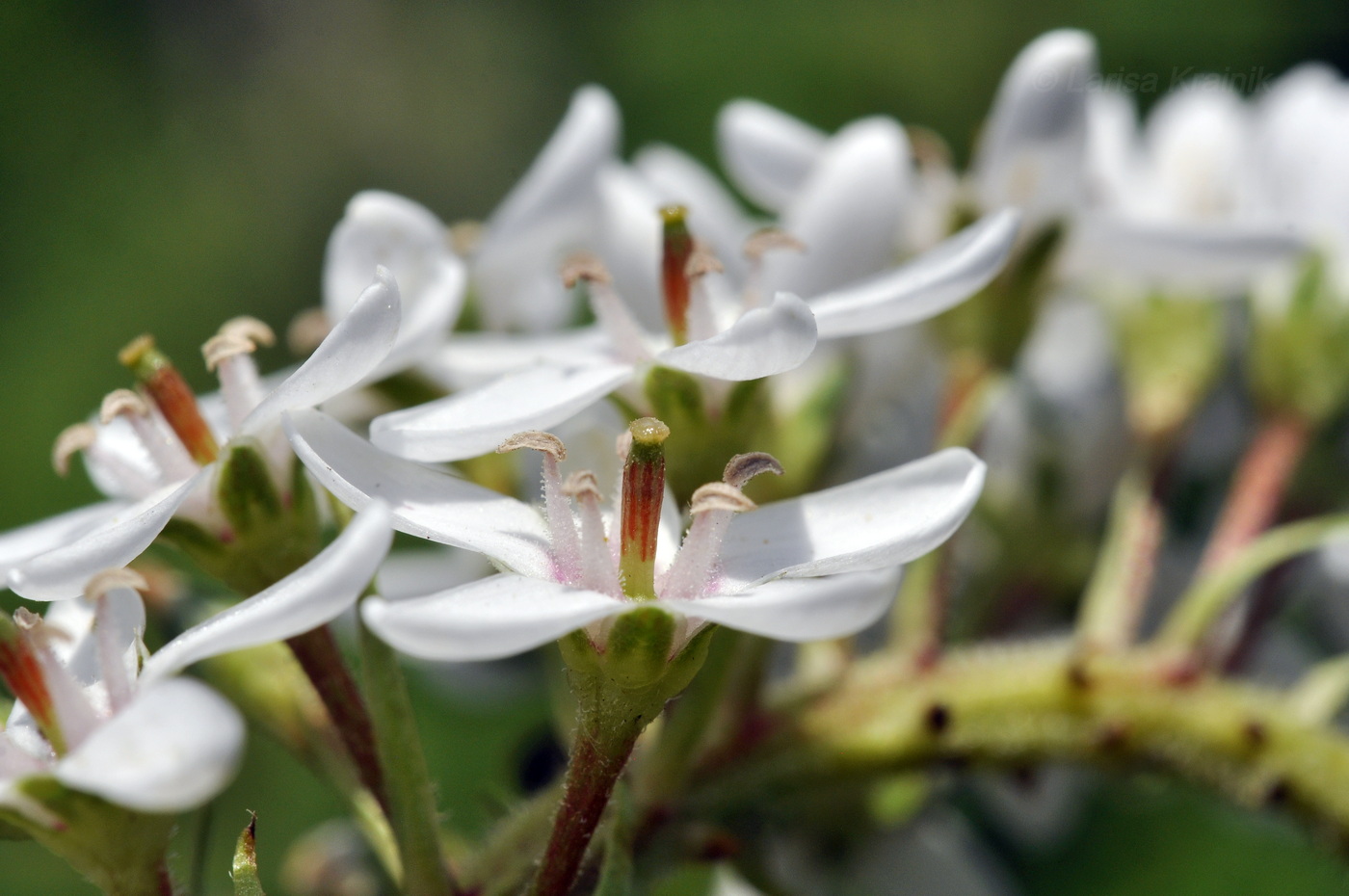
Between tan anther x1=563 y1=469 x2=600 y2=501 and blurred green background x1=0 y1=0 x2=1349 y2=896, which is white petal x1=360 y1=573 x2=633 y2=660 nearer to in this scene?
tan anther x1=563 y1=469 x2=600 y2=501

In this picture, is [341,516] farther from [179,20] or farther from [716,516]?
[179,20]

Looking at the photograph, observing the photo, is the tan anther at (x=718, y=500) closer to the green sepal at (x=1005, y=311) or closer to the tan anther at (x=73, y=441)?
the tan anther at (x=73, y=441)

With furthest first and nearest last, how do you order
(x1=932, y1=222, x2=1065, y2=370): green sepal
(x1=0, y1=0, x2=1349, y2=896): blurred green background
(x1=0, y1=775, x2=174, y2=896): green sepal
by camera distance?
(x1=0, y1=0, x2=1349, y2=896): blurred green background → (x1=932, y1=222, x2=1065, y2=370): green sepal → (x1=0, y1=775, x2=174, y2=896): green sepal

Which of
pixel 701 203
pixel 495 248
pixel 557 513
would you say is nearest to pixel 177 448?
pixel 557 513

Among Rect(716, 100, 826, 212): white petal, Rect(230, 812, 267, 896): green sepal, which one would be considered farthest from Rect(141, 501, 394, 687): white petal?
Rect(716, 100, 826, 212): white petal

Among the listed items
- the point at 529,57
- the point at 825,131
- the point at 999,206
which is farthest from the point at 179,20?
the point at 999,206

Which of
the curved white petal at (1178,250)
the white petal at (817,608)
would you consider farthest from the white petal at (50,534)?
the curved white petal at (1178,250)

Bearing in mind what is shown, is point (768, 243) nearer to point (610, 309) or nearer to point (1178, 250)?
point (610, 309)
